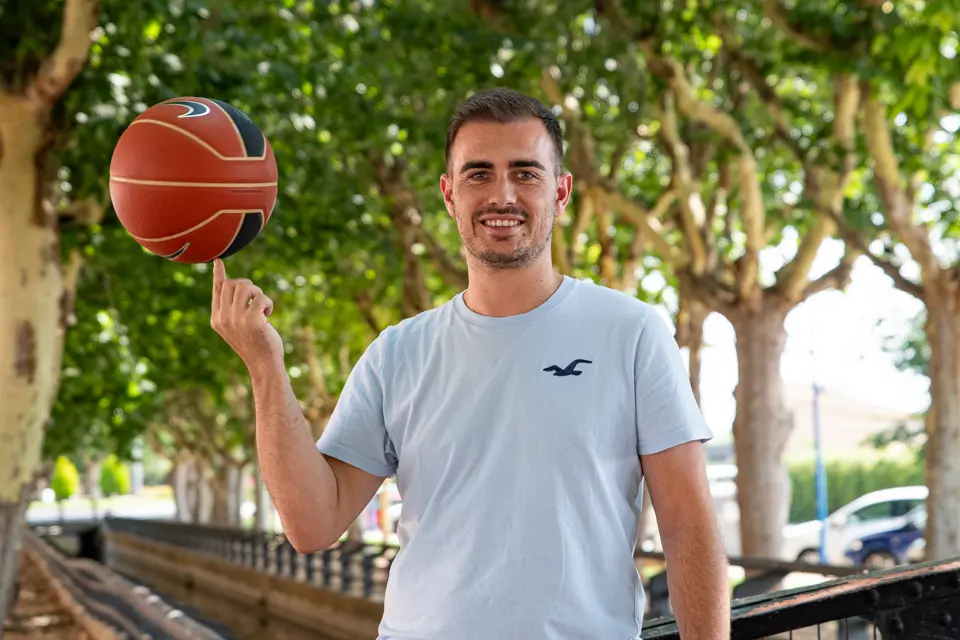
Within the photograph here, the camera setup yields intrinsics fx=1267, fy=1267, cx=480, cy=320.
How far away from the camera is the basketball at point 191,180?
11.0ft

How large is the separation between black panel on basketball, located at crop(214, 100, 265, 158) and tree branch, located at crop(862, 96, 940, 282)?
1020cm

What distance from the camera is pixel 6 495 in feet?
35.7

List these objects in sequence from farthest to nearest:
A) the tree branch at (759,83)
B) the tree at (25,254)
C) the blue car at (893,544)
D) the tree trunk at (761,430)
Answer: the blue car at (893,544) → the tree trunk at (761,430) → the tree branch at (759,83) → the tree at (25,254)

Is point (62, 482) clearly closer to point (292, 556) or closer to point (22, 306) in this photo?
point (292, 556)

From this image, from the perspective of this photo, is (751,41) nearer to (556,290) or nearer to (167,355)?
(556,290)

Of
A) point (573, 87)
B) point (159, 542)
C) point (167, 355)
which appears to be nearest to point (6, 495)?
A: point (573, 87)

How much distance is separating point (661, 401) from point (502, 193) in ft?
1.90

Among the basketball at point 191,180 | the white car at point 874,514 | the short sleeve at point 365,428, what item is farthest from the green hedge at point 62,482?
the short sleeve at point 365,428

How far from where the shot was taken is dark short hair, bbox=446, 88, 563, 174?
9.38 ft

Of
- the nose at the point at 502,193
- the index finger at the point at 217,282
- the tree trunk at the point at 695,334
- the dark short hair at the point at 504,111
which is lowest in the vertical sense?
the index finger at the point at 217,282

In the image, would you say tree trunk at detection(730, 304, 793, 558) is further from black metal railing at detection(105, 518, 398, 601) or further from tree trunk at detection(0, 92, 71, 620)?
tree trunk at detection(0, 92, 71, 620)

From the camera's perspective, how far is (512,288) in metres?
2.88

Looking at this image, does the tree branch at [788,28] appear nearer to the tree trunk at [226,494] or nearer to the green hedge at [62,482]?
the tree trunk at [226,494]

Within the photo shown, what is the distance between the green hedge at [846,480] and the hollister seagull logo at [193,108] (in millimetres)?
42784
